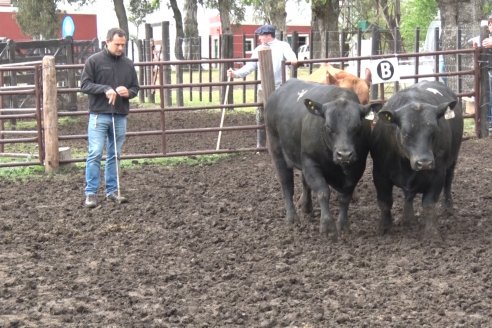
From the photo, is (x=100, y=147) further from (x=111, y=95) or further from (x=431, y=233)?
(x=431, y=233)

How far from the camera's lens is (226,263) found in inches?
222

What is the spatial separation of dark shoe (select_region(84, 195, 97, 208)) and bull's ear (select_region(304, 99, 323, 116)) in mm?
2757

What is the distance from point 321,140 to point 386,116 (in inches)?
24.0

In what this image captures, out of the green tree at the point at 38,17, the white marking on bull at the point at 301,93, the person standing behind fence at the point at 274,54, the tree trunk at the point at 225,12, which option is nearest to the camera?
the white marking on bull at the point at 301,93

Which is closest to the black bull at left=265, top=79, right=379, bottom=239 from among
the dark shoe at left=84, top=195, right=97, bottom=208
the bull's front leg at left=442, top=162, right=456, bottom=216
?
the bull's front leg at left=442, top=162, right=456, bottom=216

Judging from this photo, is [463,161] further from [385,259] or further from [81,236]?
[81,236]

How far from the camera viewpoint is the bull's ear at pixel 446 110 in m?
5.85

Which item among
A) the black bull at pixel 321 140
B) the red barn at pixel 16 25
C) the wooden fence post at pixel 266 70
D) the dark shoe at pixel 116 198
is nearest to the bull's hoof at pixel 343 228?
the black bull at pixel 321 140


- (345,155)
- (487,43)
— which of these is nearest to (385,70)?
(487,43)

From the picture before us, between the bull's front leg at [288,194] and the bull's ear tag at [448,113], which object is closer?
the bull's ear tag at [448,113]

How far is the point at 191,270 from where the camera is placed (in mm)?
A: 5484

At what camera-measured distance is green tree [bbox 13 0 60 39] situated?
40.1 metres

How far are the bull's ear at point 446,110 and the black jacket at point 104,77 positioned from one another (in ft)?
11.0

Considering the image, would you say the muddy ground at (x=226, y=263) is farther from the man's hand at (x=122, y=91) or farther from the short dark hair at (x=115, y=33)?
the short dark hair at (x=115, y=33)
